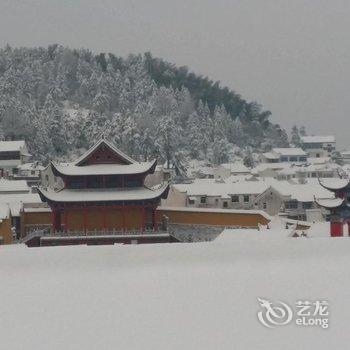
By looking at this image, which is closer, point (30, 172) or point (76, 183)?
point (76, 183)

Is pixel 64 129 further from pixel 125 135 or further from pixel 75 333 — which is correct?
pixel 75 333

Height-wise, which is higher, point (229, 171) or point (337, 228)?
point (229, 171)

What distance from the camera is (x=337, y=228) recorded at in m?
25.1

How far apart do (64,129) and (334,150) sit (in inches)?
2023

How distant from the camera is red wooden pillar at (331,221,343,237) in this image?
24609 mm

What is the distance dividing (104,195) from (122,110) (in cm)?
6530

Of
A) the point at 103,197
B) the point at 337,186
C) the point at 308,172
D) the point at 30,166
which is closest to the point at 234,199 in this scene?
the point at 103,197

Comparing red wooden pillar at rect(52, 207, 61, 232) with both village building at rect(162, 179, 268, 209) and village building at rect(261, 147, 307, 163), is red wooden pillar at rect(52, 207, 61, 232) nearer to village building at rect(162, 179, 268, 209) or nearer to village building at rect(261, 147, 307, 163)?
village building at rect(162, 179, 268, 209)

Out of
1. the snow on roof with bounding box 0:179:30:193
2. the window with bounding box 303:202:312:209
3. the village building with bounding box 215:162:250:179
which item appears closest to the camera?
the snow on roof with bounding box 0:179:30:193

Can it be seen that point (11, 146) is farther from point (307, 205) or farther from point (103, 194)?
point (103, 194)

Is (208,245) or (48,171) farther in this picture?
(48,171)

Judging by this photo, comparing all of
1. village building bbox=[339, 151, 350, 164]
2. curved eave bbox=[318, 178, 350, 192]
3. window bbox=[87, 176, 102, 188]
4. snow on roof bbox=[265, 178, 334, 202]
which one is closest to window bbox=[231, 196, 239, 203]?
snow on roof bbox=[265, 178, 334, 202]

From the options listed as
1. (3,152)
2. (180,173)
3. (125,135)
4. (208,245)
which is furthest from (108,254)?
(125,135)

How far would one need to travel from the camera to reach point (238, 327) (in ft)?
20.3
